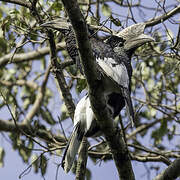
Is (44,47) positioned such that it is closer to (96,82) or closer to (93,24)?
(93,24)

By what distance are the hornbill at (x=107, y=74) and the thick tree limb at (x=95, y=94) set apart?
223 mm

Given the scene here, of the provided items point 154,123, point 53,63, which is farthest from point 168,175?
point 154,123

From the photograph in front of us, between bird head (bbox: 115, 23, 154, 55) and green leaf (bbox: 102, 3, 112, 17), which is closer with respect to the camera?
bird head (bbox: 115, 23, 154, 55)

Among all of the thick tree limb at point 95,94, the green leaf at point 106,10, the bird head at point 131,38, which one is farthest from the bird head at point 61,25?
the thick tree limb at point 95,94

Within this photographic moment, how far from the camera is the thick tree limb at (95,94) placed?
1.92m

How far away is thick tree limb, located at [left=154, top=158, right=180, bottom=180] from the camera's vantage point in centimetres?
235

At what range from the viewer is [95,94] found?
7.50ft

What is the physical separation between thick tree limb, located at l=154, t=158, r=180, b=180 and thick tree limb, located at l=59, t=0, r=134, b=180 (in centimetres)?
22

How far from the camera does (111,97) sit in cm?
283

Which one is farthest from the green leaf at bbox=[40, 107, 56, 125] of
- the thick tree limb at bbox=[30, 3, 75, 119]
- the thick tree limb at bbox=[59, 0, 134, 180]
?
the thick tree limb at bbox=[59, 0, 134, 180]

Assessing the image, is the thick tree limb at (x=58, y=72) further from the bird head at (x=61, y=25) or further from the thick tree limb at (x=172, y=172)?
the thick tree limb at (x=172, y=172)

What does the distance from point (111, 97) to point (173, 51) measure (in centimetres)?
60

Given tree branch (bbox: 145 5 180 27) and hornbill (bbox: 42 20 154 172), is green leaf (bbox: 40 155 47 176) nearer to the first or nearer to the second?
hornbill (bbox: 42 20 154 172)

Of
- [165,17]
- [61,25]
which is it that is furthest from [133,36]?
[61,25]
